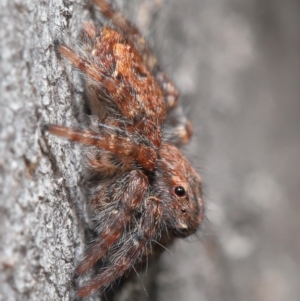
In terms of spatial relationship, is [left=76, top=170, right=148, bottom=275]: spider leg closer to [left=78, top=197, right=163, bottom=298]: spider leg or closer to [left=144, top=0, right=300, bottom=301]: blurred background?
[left=78, top=197, right=163, bottom=298]: spider leg

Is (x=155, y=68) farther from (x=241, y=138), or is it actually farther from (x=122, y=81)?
(x=241, y=138)

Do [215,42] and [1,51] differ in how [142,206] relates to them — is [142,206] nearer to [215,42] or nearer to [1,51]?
[1,51]

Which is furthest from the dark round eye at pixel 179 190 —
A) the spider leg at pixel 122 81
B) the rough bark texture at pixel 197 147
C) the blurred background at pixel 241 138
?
the blurred background at pixel 241 138

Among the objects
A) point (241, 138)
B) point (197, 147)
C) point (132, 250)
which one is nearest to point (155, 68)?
point (132, 250)

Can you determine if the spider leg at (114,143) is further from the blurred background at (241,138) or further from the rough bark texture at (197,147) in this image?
the blurred background at (241,138)

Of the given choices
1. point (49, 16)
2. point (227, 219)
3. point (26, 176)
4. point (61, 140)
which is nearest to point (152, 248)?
point (61, 140)
